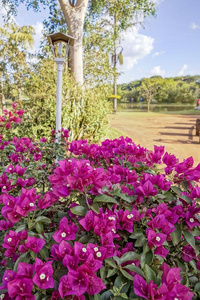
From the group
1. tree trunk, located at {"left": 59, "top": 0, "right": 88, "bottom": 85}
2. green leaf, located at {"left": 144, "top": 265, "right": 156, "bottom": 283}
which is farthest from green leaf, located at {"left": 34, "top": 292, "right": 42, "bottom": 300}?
tree trunk, located at {"left": 59, "top": 0, "right": 88, "bottom": 85}

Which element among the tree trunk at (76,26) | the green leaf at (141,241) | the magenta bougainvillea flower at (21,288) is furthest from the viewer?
the tree trunk at (76,26)

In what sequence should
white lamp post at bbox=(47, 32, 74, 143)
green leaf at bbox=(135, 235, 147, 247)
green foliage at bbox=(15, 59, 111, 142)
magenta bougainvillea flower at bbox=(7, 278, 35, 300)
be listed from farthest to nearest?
1. green foliage at bbox=(15, 59, 111, 142)
2. white lamp post at bbox=(47, 32, 74, 143)
3. green leaf at bbox=(135, 235, 147, 247)
4. magenta bougainvillea flower at bbox=(7, 278, 35, 300)

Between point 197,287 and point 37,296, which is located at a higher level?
point 37,296

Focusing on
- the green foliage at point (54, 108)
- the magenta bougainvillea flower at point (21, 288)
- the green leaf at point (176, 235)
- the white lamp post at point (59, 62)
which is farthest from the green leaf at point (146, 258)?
the green foliage at point (54, 108)

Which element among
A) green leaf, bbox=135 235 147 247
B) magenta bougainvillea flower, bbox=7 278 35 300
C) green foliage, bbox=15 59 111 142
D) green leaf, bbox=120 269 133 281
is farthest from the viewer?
green foliage, bbox=15 59 111 142

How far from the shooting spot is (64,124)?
5.73 m

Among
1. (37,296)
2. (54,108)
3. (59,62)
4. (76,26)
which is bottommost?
(37,296)

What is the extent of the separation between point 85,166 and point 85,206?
166 mm

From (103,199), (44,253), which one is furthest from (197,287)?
(44,253)

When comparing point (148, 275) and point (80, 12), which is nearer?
point (148, 275)

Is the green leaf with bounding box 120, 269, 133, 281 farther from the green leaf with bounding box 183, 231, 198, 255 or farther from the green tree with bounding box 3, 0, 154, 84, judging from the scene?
the green tree with bounding box 3, 0, 154, 84

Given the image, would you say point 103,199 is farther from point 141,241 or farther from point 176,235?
point 176,235

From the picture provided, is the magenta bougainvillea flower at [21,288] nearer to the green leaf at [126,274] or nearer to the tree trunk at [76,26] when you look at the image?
the green leaf at [126,274]

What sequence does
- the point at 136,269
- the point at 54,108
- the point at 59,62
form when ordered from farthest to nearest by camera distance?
the point at 54,108, the point at 59,62, the point at 136,269
